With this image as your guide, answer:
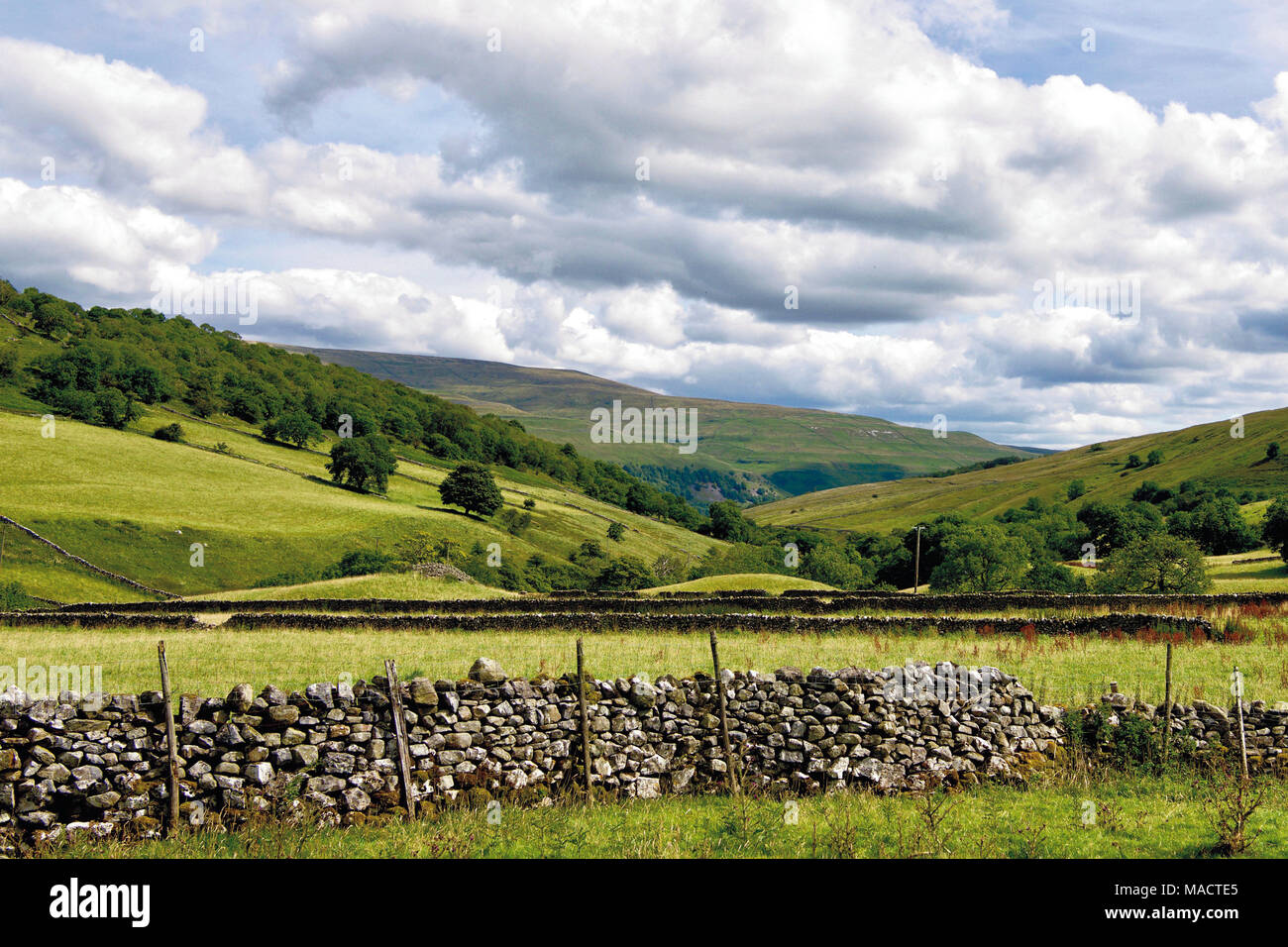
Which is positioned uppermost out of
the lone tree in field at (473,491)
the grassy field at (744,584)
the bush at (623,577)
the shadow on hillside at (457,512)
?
the lone tree in field at (473,491)

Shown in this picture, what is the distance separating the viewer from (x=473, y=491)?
110 metres

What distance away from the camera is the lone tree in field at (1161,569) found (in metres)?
47.1

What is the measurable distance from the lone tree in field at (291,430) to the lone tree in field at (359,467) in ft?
68.8

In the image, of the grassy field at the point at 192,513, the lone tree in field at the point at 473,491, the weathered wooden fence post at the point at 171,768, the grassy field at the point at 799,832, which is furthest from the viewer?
the lone tree in field at the point at 473,491

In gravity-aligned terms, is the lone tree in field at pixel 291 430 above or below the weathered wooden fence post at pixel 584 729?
above

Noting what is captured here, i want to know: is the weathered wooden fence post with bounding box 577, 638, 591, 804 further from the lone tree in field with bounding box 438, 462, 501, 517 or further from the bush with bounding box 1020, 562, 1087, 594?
the lone tree in field with bounding box 438, 462, 501, 517

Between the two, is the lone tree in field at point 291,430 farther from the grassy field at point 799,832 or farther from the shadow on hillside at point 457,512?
the grassy field at point 799,832

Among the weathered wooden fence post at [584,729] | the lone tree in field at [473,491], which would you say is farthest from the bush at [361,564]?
the weathered wooden fence post at [584,729]

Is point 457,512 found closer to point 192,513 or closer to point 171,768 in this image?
point 192,513

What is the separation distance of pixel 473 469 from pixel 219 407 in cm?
5568

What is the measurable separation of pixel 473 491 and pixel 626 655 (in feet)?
296

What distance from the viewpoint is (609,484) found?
189625 mm

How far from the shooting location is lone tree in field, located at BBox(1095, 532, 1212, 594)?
47062mm
